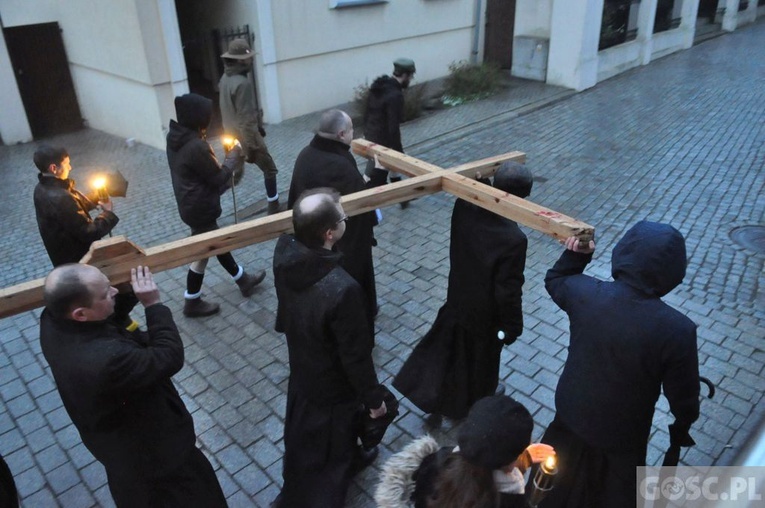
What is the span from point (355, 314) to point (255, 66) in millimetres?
9234

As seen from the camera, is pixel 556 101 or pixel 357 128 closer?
pixel 357 128

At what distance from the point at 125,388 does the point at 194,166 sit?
104 inches

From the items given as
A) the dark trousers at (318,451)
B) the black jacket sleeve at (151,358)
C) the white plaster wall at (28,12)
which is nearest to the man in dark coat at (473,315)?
the dark trousers at (318,451)

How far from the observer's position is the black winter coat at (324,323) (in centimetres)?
274

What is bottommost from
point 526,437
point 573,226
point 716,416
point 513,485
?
point 716,416

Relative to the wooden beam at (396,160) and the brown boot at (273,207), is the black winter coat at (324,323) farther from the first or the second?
the brown boot at (273,207)

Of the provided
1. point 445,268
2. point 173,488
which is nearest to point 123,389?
point 173,488

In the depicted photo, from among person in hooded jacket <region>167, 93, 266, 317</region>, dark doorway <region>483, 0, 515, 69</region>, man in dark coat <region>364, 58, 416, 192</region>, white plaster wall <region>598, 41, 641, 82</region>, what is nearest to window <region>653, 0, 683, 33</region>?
white plaster wall <region>598, 41, 641, 82</region>

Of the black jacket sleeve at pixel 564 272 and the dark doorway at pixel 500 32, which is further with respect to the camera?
the dark doorway at pixel 500 32

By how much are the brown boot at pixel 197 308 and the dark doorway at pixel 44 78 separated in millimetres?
8326

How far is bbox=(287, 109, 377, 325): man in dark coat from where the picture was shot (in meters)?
4.18

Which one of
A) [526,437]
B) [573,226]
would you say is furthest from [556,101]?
[526,437]

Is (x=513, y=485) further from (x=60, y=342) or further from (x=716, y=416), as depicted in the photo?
(x=716, y=416)

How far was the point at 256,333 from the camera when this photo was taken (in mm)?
5004
